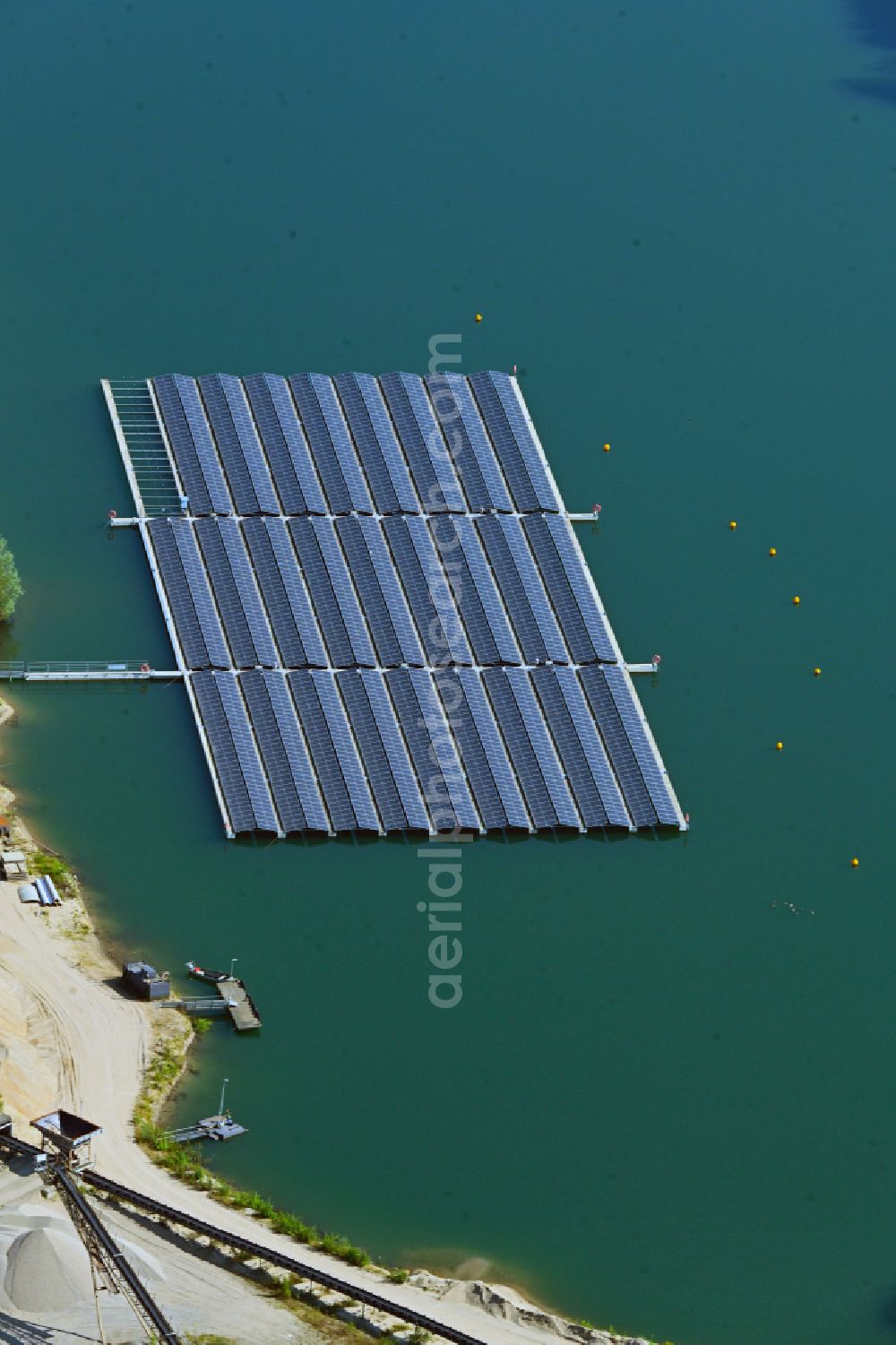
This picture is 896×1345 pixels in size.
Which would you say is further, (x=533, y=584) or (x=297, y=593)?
(x=533, y=584)

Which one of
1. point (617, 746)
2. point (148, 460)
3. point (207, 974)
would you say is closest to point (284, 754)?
point (207, 974)

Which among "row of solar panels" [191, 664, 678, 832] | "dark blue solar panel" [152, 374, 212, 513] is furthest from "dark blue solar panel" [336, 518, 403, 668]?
"dark blue solar panel" [152, 374, 212, 513]

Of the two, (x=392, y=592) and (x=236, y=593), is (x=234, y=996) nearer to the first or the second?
(x=236, y=593)

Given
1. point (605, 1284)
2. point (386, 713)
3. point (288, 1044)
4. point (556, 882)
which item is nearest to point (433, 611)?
point (386, 713)

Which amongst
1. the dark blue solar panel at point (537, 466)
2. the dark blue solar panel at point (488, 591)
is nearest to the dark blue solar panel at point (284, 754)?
the dark blue solar panel at point (488, 591)

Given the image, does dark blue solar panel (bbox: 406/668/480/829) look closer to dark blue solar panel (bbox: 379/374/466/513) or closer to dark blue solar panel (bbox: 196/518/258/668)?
dark blue solar panel (bbox: 196/518/258/668)

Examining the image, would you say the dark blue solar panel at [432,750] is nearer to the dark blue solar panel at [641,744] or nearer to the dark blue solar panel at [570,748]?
the dark blue solar panel at [570,748]

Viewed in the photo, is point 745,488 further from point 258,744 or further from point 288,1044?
point 288,1044
